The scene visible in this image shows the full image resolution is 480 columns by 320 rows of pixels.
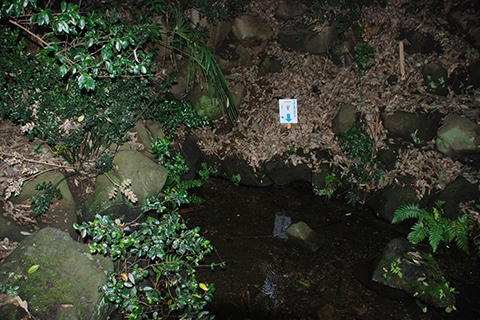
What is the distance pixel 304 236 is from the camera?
3.15 meters

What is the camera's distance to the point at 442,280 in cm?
257

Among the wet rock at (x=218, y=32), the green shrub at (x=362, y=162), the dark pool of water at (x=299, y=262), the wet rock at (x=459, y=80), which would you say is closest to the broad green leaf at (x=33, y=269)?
the dark pool of water at (x=299, y=262)

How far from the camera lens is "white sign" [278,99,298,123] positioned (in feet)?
14.4

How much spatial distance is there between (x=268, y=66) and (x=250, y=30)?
0.84 meters

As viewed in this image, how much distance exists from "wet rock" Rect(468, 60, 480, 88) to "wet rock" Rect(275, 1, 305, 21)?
3185 mm

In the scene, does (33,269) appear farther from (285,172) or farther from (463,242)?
(463,242)

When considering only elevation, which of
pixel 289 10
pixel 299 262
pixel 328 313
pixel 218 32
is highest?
pixel 289 10

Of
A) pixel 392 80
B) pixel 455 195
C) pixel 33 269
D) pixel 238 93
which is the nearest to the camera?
pixel 33 269

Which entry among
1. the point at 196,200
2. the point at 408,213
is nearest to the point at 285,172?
the point at 196,200

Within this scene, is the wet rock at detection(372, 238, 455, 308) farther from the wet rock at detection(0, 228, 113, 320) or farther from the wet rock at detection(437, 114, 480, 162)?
the wet rock at detection(0, 228, 113, 320)

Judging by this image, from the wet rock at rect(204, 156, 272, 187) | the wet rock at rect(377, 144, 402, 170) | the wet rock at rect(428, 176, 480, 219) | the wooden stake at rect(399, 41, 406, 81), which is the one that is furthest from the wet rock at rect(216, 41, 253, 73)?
the wet rock at rect(428, 176, 480, 219)

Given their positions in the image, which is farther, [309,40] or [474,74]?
[309,40]

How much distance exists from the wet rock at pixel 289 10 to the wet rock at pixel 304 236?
176 inches

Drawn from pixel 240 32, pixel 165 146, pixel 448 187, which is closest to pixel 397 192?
pixel 448 187
